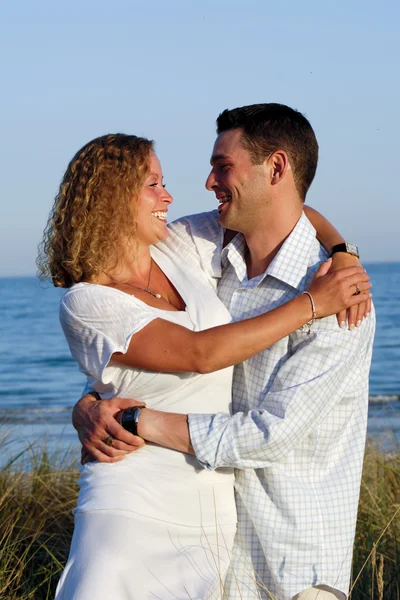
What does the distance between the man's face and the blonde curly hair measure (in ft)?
1.08

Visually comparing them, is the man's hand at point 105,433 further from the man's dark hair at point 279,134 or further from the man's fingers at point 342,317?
the man's dark hair at point 279,134

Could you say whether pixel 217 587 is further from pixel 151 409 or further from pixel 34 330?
pixel 34 330

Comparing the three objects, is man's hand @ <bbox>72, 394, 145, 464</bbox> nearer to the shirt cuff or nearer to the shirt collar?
the shirt cuff

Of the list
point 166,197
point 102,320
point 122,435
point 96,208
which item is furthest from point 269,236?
point 122,435

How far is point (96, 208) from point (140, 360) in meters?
0.67

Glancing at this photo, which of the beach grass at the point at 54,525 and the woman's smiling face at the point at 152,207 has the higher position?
the woman's smiling face at the point at 152,207

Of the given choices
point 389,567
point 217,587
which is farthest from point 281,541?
point 389,567

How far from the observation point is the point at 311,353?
3.23 m

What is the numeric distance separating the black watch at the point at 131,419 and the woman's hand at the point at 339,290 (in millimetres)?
746

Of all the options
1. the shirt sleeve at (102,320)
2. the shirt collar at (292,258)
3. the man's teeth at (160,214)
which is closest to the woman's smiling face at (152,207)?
the man's teeth at (160,214)

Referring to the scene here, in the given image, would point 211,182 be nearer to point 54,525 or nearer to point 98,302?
point 98,302

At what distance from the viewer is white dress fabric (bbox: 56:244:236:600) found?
3059mm

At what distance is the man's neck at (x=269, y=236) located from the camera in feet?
11.8

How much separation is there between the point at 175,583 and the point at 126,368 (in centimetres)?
79
